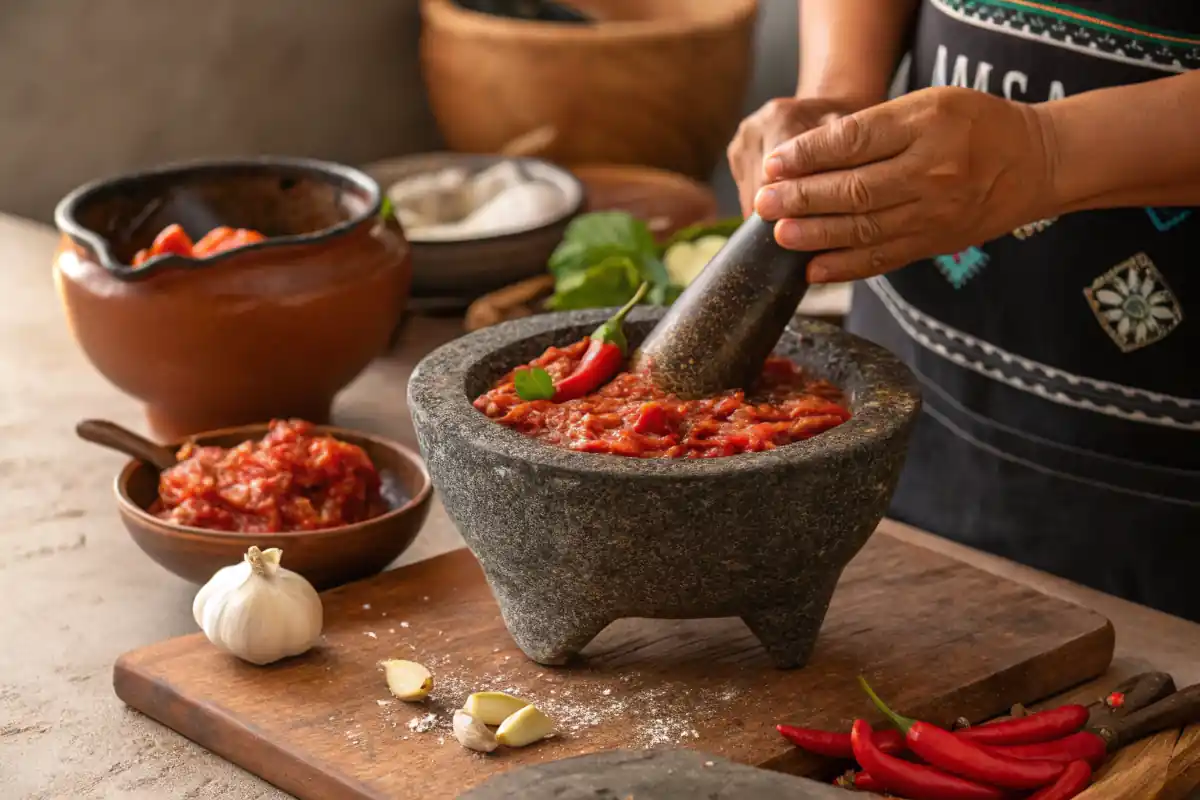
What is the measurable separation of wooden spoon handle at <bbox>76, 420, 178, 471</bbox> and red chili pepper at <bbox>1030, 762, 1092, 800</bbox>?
1014mm

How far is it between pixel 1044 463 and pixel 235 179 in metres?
1.16

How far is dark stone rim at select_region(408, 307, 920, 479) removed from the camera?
1.33m

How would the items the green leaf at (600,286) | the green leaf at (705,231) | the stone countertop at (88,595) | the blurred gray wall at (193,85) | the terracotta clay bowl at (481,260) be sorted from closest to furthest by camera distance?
the stone countertop at (88,595) < the green leaf at (600,286) < the terracotta clay bowl at (481,260) < the green leaf at (705,231) < the blurred gray wall at (193,85)

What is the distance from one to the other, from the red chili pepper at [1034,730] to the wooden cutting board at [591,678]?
0.25 feet

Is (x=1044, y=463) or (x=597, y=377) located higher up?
(x=597, y=377)

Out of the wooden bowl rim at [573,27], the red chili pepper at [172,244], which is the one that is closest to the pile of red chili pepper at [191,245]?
the red chili pepper at [172,244]

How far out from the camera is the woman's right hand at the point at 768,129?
1.74 m

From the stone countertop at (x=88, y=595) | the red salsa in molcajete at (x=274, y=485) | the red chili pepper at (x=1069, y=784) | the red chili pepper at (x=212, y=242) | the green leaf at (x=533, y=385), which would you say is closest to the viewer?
the red chili pepper at (x=1069, y=784)

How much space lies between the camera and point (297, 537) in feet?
5.29

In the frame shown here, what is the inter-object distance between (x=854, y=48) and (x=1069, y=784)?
1032 millimetres

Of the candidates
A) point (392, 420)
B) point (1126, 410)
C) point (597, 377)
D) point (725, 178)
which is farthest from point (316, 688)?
point (725, 178)

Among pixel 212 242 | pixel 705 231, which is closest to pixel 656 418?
pixel 212 242

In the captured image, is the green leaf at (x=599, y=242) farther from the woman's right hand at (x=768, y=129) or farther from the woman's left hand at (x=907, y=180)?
the woman's left hand at (x=907, y=180)

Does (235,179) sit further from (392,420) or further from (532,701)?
(532,701)
